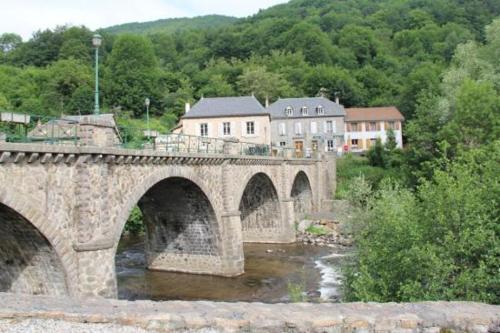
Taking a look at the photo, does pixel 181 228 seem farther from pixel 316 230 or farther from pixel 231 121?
pixel 231 121

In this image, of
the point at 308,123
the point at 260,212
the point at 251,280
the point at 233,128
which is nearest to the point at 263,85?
the point at 308,123

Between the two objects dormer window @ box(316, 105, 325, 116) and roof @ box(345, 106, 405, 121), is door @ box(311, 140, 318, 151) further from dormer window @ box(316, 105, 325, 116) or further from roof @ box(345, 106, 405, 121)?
roof @ box(345, 106, 405, 121)

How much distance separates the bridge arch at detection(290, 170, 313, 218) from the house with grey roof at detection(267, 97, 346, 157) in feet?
49.3

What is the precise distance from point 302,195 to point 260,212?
9722mm

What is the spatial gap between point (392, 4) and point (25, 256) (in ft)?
393

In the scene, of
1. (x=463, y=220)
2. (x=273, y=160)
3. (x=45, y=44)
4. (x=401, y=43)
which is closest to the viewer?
(x=463, y=220)

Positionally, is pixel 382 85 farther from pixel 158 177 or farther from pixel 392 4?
pixel 158 177

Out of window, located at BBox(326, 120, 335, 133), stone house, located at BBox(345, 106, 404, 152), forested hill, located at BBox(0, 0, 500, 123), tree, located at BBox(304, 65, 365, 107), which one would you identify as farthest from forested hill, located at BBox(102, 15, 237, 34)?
window, located at BBox(326, 120, 335, 133)

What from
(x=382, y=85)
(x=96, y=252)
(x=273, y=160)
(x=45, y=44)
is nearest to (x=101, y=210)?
(x=96, y=252)

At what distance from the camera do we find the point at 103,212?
1501cm

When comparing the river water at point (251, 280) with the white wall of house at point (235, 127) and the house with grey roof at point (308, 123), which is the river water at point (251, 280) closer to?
the white wall of house at point (235, 127)

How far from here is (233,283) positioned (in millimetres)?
22375

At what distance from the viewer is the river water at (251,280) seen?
2028 centimetres

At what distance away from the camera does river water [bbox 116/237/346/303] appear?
2028cm
